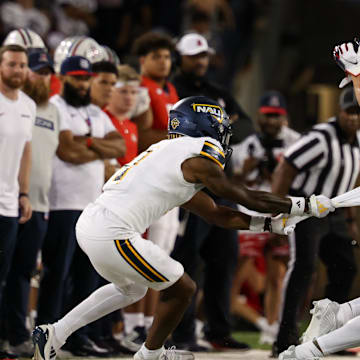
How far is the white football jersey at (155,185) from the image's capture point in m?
5.14

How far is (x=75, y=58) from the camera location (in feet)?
22.0

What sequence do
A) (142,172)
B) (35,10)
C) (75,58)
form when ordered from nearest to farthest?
1. (142,172)
2. (75,58)
3. (35,10)

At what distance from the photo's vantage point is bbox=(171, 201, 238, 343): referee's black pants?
7254 millimetres

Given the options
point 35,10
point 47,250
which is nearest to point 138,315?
point 47,250

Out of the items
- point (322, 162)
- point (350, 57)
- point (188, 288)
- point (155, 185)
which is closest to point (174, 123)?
point (155, 185)

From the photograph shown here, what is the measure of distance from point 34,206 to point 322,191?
6.78 feet

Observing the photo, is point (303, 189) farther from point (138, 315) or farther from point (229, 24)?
point (229, 24)

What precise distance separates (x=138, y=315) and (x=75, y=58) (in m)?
1.85

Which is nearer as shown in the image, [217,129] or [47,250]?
[217,129]

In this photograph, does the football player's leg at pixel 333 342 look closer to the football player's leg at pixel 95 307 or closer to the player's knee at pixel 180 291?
the player's knee at pixel 180 291

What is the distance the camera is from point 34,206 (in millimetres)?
6402

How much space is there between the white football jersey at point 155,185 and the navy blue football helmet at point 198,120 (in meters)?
0.10

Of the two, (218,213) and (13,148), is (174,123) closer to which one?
(218,213)

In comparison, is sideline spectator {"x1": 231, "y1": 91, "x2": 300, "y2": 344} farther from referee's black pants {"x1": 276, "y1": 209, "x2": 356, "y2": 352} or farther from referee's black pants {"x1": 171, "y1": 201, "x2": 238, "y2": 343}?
referee's black pants {"x1": 276, "y1": 209, "x2": 356, "y2": 352}
